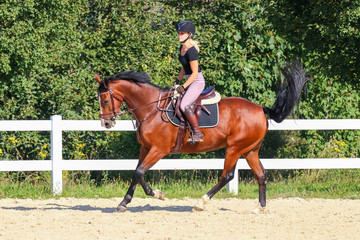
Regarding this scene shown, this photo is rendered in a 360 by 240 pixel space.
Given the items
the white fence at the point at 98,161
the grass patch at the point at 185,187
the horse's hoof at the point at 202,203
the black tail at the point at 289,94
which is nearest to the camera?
the horse's hoof at the point at 202,203

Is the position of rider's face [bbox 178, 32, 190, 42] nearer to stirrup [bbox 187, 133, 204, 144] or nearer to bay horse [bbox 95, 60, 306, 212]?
bay horse [bbox 95, 60, 306, 212]

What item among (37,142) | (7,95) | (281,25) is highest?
(281,25)

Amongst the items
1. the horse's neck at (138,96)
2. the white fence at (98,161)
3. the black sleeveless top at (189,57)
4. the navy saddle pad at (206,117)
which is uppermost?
the black sleeveless top at (189,57)

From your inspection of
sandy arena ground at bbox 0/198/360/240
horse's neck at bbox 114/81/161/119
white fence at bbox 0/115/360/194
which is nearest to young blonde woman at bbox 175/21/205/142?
horse's neck at bbox 114/81/161/119

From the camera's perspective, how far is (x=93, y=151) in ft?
36.9

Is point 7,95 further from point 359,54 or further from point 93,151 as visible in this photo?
point 359,54

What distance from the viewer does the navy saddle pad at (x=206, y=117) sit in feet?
25.5

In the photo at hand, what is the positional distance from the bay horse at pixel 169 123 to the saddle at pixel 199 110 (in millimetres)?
74

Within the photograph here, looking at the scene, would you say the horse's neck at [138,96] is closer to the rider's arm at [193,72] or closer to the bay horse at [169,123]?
the bay horse at [169,123]

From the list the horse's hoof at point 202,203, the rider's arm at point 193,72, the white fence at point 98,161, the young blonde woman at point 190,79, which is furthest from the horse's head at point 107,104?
the white fence at point 98,161

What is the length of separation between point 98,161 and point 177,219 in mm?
2587

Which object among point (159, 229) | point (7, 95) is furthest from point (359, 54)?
point (7, 95)

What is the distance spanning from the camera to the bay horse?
300 inches

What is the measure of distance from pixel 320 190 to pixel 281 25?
Result: 3152 millimetres
